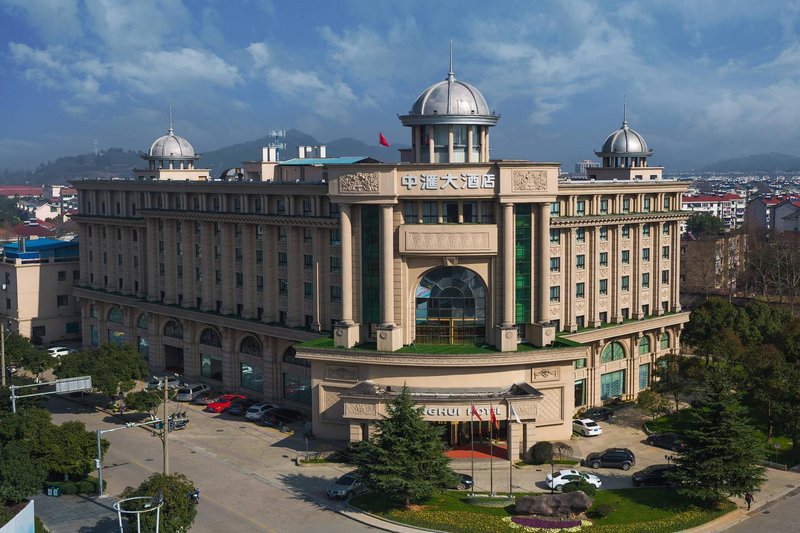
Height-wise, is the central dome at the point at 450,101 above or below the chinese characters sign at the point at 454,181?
above

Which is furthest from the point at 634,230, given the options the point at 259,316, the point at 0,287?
the point at 0,287

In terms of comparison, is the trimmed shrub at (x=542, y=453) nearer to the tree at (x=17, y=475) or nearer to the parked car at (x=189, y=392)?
the tree at (x=17, y=475)

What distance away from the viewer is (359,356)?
56688mm

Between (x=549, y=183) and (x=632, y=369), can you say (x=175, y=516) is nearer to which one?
(x=549, y=183)

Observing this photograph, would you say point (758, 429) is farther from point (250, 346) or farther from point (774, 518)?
→ point (250, 346)

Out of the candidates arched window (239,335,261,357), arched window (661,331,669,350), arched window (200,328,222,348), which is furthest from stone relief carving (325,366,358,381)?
arched window (661,331,669,350)

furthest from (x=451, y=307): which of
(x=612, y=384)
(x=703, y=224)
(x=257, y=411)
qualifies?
(x=703, y=224)

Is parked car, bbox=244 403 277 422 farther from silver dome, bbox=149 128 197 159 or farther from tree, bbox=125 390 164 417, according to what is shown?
silver dome, bbox=149 128 197 159

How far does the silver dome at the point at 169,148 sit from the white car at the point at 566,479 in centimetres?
5241

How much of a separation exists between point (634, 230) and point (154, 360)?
43297 millimetres

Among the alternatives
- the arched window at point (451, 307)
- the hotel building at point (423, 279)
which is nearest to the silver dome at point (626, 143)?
the hotel building at point (423, 279)

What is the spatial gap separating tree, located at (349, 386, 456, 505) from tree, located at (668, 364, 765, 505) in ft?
40.3

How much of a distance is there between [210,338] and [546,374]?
3090cm

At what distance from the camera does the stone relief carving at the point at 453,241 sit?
2232 inches
